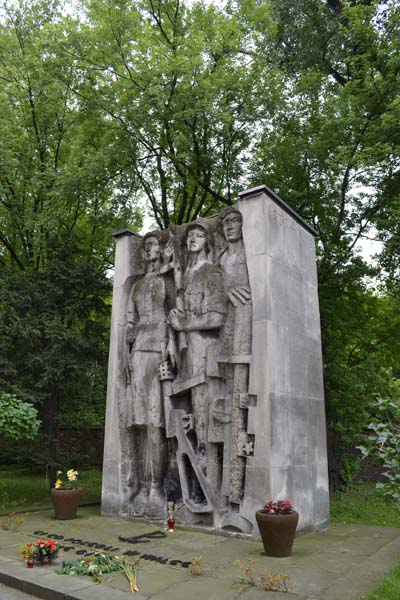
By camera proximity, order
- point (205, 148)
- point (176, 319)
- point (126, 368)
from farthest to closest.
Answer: point (205, 148), point (126, 368), point (176, 319)

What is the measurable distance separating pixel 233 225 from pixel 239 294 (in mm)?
1305

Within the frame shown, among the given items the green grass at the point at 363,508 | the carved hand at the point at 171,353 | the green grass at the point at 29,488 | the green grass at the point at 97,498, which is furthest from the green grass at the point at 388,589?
the green grass at the point at 29,488

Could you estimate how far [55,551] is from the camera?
6.69 metres

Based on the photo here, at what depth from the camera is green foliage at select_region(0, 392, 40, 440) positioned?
9.62 meters

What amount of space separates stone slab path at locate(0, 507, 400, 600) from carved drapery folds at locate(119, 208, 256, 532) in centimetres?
62

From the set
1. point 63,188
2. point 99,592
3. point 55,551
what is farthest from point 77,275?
point 99,592

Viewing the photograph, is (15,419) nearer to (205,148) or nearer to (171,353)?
(171,353)

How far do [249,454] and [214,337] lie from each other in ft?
6.88

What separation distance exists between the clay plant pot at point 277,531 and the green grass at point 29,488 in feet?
20.0

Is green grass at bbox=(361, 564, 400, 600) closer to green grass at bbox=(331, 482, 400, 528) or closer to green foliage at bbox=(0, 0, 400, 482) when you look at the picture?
green grass at bbox=(331, 482, 400, 528)

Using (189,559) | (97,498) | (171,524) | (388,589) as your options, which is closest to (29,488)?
(97,498)

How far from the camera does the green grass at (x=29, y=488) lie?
39.1 ft

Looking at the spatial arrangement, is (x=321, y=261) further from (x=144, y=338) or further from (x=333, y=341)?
(x=144, y=338)

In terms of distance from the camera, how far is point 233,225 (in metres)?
9.44
